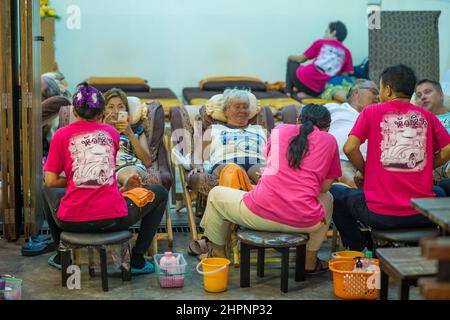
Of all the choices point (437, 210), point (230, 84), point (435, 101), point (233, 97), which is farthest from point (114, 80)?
point (437, 210)

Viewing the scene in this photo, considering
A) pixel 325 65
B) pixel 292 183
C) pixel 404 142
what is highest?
pixel 325 65

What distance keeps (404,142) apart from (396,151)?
72 mm

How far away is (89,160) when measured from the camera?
476 cm

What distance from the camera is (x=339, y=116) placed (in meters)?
6.13

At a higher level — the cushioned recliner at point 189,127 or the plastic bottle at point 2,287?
the cushioned recliner at point 189,127

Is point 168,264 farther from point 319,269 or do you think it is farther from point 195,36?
point 195,36

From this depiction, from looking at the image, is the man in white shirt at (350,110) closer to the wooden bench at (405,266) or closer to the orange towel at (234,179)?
the orange towel at (234,179)

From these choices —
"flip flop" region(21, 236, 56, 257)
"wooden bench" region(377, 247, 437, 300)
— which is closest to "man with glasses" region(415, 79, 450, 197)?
"wooden bench" region(377, 247, 437, 300)

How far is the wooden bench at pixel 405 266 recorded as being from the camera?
3752 millimetres

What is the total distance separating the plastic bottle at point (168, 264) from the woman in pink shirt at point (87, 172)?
1.04 feet

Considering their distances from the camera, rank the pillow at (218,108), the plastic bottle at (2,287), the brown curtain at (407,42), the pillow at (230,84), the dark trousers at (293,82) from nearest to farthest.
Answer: the plastic bottle at (2,287) → the pillow at (218,108) → the brown curtain at (407,42) → the dark trousers at (293,82) → the pillow at (230,84)

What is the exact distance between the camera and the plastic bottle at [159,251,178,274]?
4926mm

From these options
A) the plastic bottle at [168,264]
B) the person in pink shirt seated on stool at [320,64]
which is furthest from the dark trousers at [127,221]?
the person in pink shirt seated on stool at [320,64]

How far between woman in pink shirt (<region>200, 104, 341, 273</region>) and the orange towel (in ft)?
1.03
